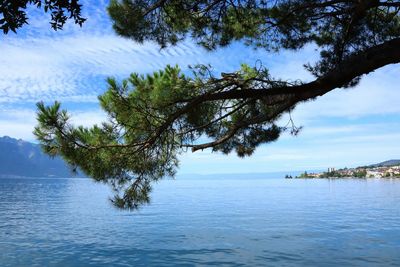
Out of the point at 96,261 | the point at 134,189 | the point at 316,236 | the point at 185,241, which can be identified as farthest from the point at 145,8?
the point at 316,236

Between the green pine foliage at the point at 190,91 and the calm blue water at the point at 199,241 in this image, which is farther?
the calm blue water at the point at 199,241

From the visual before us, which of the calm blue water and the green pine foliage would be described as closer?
the green pine foliage

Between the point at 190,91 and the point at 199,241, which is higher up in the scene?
the point at 190,91

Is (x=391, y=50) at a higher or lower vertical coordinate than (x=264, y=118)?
higher

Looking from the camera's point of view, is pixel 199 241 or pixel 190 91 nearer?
pixel 190 91

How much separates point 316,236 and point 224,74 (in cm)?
1586

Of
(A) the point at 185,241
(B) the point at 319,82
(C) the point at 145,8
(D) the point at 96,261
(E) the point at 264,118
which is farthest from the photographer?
(A) the point at 185,241

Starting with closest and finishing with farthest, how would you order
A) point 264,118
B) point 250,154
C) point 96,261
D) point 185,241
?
point 264,118 < point 250,154 < point 96,261 < point 185,241

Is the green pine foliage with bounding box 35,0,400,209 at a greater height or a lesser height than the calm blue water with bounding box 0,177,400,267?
greater

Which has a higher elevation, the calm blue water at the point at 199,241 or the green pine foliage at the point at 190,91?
the green pine foliage at the point at 190,91

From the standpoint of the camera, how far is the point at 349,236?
20.7 metres

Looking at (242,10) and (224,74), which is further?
(242,10)

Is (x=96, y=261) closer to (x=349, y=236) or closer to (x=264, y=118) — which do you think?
(x=264, y=118)

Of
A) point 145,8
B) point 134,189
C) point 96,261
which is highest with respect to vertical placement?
point 145,8
